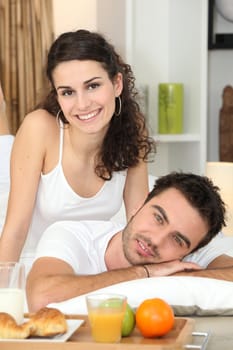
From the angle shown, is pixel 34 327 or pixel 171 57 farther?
pixel 171 57

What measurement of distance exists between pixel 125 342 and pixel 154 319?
2.8 inches

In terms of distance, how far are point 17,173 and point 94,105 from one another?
1.16 ft

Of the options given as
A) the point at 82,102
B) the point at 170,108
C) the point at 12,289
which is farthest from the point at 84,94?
the point at 170,108

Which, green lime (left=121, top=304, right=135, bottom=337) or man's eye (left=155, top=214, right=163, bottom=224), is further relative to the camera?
man's eye (left=155, top=214, right=163, bottom=224)

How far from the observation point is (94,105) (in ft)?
9.80

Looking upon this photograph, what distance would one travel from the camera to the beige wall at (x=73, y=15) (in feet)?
15.7

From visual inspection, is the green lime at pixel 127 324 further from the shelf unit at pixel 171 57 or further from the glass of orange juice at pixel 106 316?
the shelf unit at pixel 171 57

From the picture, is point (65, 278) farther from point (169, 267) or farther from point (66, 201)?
point (66, 201)

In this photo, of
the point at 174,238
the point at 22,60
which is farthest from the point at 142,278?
the point at 22,60

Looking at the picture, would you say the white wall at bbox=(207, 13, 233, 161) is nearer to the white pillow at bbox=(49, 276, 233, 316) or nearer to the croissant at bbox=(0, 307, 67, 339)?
the white pillow at bbox=(49, 276, 233, 316)

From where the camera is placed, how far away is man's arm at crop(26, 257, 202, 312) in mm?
2381

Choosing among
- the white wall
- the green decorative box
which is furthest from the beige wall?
the white wall

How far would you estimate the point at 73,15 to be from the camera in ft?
15.8

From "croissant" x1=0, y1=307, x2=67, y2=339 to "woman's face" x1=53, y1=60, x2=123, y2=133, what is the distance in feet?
4.22
